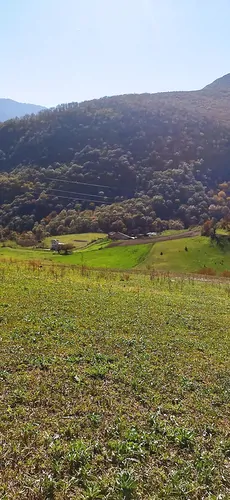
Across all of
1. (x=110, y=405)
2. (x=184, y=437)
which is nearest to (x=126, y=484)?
(x=184, y=437)

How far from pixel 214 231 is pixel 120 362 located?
58.9 metres

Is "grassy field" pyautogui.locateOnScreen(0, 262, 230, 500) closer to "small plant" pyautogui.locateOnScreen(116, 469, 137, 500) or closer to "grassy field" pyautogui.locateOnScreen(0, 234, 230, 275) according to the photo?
"small plant" pyautogui.locateOnScreen(116, 469, 137, 500)

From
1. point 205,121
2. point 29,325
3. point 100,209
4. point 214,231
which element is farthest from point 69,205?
point 29,325

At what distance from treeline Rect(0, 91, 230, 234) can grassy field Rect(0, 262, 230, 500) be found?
89.3 m

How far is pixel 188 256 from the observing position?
187 feet

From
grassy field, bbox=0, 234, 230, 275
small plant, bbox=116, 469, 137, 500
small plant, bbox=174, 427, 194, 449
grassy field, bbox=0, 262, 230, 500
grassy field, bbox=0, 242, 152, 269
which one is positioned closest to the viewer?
small plant, bbox=116, 469, 137, 500

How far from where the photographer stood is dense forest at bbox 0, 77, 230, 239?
363 feet

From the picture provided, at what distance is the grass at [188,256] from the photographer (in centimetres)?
5288

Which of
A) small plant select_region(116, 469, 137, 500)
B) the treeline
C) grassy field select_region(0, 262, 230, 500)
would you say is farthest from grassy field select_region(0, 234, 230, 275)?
small plant select_region(116, 469, 137, 500)

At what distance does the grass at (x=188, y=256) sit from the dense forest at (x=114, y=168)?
39.0 m

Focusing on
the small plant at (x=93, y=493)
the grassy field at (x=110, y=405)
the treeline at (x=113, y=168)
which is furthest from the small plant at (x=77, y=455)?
the treeline at (x=113, y=168)

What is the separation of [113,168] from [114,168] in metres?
0.39

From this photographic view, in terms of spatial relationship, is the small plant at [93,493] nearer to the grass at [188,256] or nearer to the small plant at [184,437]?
the small plant at [184,437]

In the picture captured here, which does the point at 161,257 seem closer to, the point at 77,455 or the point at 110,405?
the point at 110,405
